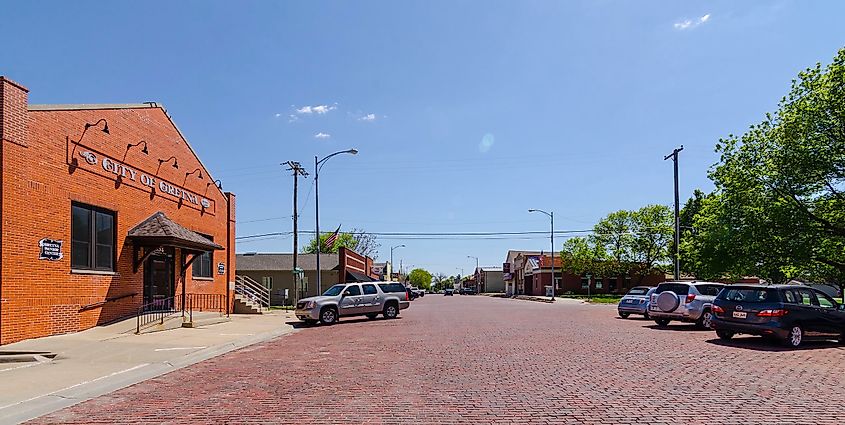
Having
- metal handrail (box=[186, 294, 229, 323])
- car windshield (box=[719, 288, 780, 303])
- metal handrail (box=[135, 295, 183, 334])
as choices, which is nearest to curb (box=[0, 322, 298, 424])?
metal handrail (box=[135, 295, 183, 334])

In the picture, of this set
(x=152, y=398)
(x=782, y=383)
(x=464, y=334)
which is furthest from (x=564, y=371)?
(x=464, y=334)

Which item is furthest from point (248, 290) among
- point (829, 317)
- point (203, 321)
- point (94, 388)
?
point (829, 317)

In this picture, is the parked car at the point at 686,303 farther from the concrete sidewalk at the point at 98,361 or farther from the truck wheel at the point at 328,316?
the concrete sidewalk at the point at 98,361

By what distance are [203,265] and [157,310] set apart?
5461 mm

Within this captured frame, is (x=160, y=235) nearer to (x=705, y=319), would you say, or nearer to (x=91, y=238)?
(x=91, y=238)

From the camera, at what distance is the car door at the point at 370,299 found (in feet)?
93.5

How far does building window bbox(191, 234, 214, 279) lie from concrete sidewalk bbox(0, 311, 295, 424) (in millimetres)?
6253

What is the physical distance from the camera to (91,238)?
66.2 feet

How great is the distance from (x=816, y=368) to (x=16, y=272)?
57.4 ft

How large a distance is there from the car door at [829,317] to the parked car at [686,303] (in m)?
4.70

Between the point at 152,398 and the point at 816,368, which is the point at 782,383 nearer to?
the point at 816,368

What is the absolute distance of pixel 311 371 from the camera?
12.6m

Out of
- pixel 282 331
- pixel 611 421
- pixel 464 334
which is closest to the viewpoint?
pixel 611 421

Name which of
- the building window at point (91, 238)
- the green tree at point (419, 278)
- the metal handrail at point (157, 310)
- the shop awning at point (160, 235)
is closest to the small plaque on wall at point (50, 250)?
the building window at point (91, 238)
